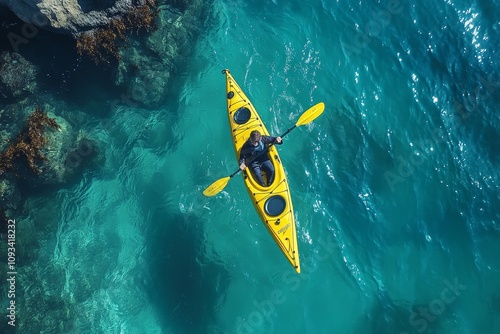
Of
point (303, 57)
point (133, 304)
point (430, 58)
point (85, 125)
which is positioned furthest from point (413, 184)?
point (85, 125)

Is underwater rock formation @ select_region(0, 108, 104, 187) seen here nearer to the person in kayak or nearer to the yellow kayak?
the yellow kayak

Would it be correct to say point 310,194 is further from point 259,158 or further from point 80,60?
point 80,60

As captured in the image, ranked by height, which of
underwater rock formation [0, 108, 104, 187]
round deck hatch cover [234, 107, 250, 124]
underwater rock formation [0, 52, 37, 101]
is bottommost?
round deck hatch cover [234, 107, 250, 124]

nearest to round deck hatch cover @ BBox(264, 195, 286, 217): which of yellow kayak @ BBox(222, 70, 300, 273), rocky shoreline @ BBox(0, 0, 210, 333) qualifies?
yellow kayak @ BBox(222, 70, 300, 273)

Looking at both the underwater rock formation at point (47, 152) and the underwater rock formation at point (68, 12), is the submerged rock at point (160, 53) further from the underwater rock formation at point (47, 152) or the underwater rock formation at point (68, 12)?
the underwater rock formation at point (47, 152)

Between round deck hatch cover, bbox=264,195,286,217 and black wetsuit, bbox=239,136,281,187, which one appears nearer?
round deck hatch cover, bbox=264,195,286,217

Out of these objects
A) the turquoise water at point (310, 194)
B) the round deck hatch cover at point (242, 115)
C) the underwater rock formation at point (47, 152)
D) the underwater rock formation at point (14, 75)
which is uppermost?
the underwater rock formation at point (14, 75)

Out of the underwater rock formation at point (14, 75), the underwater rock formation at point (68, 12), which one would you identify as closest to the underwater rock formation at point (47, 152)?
the underwater rock formation at point (14, 75)
